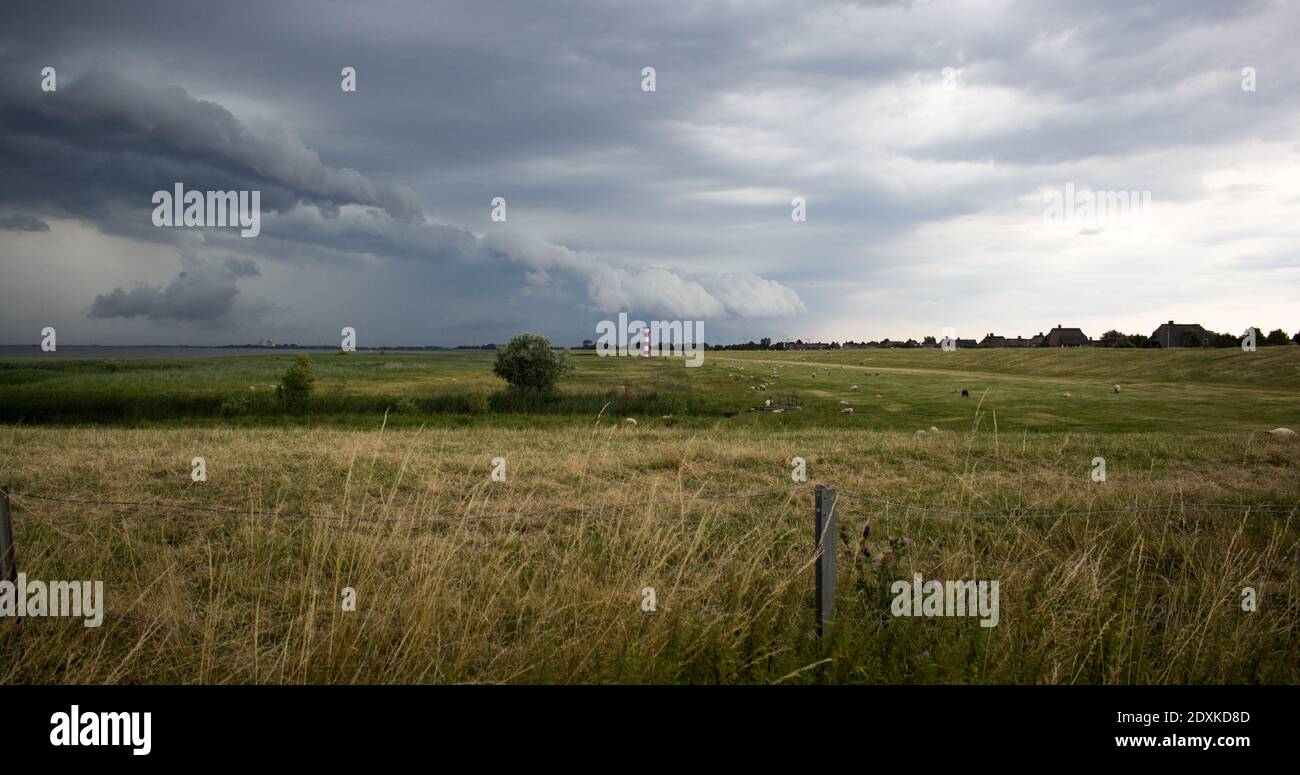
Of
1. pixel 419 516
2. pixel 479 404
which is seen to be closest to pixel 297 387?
pixel 479 404

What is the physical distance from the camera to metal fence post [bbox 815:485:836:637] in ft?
16.5

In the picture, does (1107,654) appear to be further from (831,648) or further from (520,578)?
(520,578)

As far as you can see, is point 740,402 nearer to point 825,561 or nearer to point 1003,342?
point 825,561

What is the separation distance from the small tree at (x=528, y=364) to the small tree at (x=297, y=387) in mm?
12504

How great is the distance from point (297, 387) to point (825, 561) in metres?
43.1

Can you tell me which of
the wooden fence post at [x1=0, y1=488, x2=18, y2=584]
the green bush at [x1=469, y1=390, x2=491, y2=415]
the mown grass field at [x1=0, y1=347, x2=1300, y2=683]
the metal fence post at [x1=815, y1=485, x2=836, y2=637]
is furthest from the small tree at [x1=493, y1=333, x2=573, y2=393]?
the metal fence post at [x1=815, y1=485, x2=836, y2=637]

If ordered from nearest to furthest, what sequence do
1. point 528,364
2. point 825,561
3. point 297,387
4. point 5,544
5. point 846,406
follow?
point 825,561 < point 5,544 < point 297,387 < point 846,406 < point 528,364

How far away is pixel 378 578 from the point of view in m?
6.36

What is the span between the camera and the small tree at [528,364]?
1879 inches

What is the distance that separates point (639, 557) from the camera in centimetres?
593

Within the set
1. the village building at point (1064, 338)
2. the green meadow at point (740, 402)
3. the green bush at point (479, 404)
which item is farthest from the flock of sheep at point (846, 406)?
the village building at point (1064, 338)

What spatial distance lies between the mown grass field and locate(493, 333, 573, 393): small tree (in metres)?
26.1

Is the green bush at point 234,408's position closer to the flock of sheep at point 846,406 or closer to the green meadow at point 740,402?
the green meadow at point 740,402
